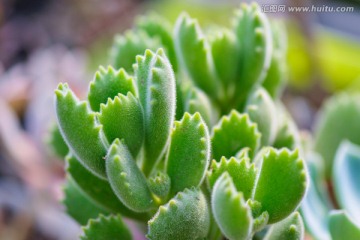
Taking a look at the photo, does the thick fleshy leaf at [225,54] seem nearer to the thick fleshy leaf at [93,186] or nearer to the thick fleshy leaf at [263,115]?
the thick fleshy leaf at [263,115]

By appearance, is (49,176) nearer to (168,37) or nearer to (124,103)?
(168,37)

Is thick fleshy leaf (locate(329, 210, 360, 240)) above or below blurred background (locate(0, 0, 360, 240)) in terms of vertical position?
below

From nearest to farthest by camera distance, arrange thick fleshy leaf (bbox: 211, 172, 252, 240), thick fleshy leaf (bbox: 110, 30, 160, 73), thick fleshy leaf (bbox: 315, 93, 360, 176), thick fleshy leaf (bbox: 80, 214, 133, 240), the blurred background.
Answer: thick fleshy leaf (bbox: 211, 172, 252, 240), thick fleshy leaf (bbox: 80, 214, 133, 240), thick fleshy leaf (bbox: 110, 30, 160, 73), thick fleshy leaf (bbox: 315, 93, 360, 176), the blurred background

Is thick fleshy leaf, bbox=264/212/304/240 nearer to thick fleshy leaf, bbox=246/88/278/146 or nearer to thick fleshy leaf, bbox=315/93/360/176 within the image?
thick fleshy leaf, bbox=246/88/278/146

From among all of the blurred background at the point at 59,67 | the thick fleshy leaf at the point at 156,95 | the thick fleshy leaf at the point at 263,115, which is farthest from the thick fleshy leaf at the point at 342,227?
the blurred background at the point at 59,67

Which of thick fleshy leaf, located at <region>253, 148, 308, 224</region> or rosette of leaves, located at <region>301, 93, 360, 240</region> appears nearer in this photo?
thick fleshy leaf, located at <region>253, 148, 308, 224</region>

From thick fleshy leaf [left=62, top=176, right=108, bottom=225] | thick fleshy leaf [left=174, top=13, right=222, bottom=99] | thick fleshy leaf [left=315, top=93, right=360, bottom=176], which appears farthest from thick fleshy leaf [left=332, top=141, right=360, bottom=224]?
thick fleshy leaf [left=62, top=176, right=108, bottom=225]

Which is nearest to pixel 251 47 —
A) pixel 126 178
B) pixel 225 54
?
pixel 225 54
